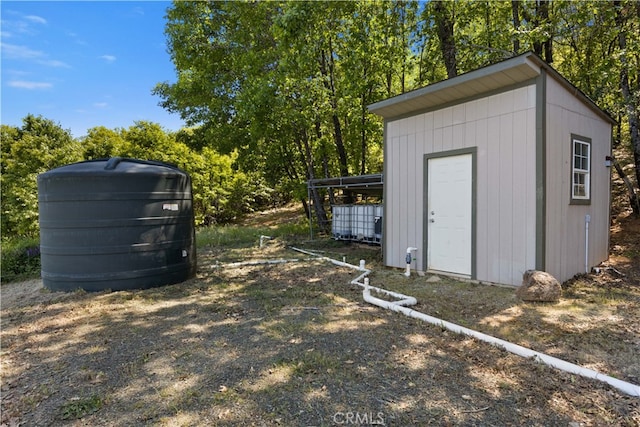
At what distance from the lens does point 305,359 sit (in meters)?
2.58

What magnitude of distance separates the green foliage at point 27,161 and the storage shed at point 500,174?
661 inches

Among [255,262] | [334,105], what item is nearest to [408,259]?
[255,262]

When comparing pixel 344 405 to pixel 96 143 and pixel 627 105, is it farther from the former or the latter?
pixel 96 143

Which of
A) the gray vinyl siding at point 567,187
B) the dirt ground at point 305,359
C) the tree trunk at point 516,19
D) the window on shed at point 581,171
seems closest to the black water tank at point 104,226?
the dirt ground at point 305,359

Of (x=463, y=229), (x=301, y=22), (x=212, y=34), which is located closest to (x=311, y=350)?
(x=463, y=229)

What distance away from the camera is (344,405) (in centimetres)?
200

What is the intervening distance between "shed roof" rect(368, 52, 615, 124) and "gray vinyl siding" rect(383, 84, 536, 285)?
0.44 feet

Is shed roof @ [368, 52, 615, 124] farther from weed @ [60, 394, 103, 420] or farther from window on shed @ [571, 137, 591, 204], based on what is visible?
weed @ [60, 394, 103, 420]

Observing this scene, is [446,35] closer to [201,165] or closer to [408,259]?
[408,259]

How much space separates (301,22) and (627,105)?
267 inches

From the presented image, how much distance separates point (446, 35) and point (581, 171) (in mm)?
5274

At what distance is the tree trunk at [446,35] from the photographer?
26.8ft

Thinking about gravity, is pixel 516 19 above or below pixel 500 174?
above

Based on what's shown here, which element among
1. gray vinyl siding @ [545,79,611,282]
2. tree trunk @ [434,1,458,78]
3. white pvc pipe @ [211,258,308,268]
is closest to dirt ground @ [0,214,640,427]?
gray vinyl siding @ [545,79,611,282]
